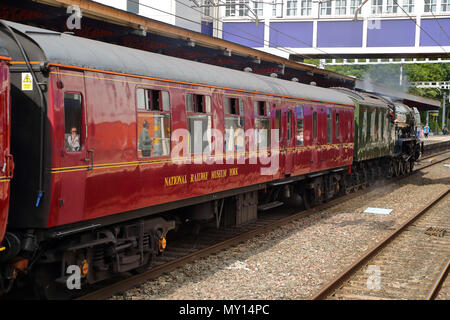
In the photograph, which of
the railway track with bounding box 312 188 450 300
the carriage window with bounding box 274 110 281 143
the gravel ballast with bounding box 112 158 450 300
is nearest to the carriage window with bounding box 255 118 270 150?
the carriage window with bounding box 274 110 281 143

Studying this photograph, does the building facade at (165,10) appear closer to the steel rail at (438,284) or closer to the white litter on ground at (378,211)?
the white litter on ground at (378,211)

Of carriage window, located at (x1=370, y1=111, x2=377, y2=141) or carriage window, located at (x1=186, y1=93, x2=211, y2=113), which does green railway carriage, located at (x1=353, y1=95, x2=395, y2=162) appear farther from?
carriage window, located at (x1=186, y1=93, x2=211, y2=113)

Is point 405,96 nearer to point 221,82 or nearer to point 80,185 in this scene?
point 221,82

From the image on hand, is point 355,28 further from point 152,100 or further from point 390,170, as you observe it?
point 152,100

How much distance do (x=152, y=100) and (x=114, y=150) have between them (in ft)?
4.01

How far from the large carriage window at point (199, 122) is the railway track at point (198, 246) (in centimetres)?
194

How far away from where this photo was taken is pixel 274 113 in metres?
12.5

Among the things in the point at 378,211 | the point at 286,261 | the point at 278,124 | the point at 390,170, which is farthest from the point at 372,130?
the point at 286,261

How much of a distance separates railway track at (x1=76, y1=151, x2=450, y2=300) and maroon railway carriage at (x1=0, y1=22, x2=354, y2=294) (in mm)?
321

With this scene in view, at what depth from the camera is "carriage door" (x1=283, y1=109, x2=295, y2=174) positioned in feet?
43.3

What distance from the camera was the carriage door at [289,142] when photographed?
13.2 metres

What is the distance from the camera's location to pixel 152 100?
27.2 ft
